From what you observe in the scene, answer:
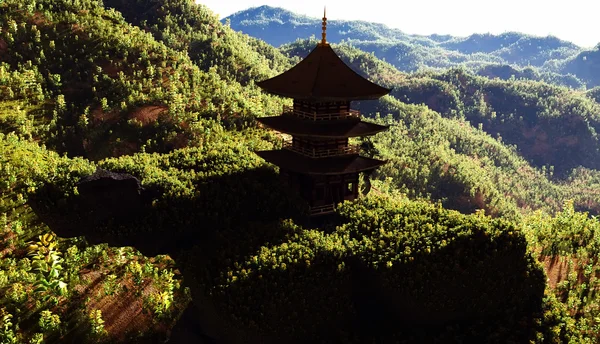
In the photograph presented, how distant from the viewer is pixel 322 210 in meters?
42.4

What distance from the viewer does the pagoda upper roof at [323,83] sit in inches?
1570

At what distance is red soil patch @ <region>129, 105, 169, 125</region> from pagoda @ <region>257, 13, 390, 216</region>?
41.7 m

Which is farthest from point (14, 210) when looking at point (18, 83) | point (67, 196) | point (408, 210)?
point (18, 83)

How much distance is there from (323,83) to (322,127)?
3.76m

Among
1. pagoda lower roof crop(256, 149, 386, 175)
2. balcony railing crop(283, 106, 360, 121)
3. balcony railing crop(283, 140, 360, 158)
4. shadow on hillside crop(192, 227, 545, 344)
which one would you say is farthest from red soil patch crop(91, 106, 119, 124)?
shadow on hillside crop(192, 227, 545, 344)

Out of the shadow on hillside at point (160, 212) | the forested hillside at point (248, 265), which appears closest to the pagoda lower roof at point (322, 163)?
the forested hillside at point (248, 265)

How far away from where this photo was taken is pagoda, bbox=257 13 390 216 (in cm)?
4034

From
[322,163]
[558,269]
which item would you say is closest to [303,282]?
[322,163]

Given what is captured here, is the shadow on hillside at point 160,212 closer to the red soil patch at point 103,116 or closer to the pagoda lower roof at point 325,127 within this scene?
the pagoda lower roof at point 325,127

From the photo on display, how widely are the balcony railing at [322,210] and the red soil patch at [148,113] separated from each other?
154 ft

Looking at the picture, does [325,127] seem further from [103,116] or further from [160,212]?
[103,116]

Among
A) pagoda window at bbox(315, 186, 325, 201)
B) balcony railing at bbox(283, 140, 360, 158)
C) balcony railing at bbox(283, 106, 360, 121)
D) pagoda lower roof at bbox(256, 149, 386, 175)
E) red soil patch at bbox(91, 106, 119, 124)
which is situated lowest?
pagoda window at bbox(315, 186, 325, 201)

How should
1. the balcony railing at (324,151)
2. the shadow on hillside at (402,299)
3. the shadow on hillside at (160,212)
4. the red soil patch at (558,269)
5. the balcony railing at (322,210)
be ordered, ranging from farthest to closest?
the red soil patch at (558,269)
the balcony railing at (322,210)
the balcony railing at (324,151)
the shadow on hillside at (160,212)
the shadow on hillside at (402,299)

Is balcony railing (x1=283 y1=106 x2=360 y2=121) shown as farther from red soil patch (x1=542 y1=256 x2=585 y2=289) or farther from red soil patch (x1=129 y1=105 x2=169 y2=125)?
red soil patch (x1=129 y1=105 x2=169 y2=125)
